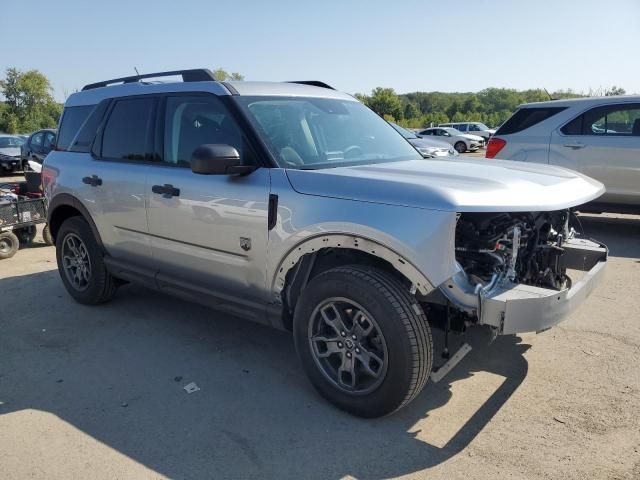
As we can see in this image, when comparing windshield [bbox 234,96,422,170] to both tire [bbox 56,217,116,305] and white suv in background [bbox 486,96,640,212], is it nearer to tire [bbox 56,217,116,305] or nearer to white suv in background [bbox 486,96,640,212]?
tire [bbox 56,217,116,305]

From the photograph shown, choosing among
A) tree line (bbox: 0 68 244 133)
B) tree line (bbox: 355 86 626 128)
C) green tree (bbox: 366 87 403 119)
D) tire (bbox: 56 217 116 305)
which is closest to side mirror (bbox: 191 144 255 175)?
tire (bbox: 56 217 116 305)

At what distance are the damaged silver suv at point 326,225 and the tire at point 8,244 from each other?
303 centimetres

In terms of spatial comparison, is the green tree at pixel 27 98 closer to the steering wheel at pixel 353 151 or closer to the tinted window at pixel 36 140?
the tinted window at pixel 36 140

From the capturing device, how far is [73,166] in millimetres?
4914

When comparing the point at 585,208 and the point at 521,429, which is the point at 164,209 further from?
the point at 585,208

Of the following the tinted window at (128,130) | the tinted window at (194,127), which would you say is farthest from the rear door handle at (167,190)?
the tinted window at (128,130)

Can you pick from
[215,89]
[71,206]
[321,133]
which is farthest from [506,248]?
[71,206]

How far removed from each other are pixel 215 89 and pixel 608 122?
604cm

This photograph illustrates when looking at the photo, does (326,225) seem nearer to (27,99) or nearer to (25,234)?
(25,234)

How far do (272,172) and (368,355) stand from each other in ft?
4.17

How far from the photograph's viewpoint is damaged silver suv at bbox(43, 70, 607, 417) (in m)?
2.79

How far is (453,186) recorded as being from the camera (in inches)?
112

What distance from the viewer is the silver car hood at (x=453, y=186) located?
2.72m

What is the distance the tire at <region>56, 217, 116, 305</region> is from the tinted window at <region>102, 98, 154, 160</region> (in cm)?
82
